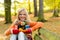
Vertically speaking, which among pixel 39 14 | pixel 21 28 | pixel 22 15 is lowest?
pixel 39 14

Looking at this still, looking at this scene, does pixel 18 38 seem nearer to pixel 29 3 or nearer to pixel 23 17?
pixel 23 17

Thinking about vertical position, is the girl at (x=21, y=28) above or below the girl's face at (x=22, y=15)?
below

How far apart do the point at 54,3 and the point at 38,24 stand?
23.8m

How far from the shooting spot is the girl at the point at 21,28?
206 inches

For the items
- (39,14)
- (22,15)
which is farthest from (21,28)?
(39,14)

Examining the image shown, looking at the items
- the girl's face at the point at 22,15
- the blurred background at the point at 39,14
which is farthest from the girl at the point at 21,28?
the blurred background at the point at 39,14

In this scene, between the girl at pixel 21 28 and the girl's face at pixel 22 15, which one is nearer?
the girl at pixel 21 28

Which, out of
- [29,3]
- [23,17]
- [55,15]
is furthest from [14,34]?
[29,3]

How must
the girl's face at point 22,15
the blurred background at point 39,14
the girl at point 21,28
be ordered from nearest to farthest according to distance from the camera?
the girl at point 21,28 → the girl's face at point 22,15 → the blurred background at point 39,14

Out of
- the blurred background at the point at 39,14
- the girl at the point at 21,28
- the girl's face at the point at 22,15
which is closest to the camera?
the girl at the point at 21,28

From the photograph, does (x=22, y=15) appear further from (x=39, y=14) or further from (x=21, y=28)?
(x=39, y=14)

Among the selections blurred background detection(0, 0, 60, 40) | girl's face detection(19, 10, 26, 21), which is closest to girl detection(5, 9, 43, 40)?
girl's face detection(19, 10, 26, 21)

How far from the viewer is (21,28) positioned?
17.6ft

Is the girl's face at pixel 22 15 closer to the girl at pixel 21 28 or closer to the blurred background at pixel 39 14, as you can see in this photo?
the girl at pixel 21 28
